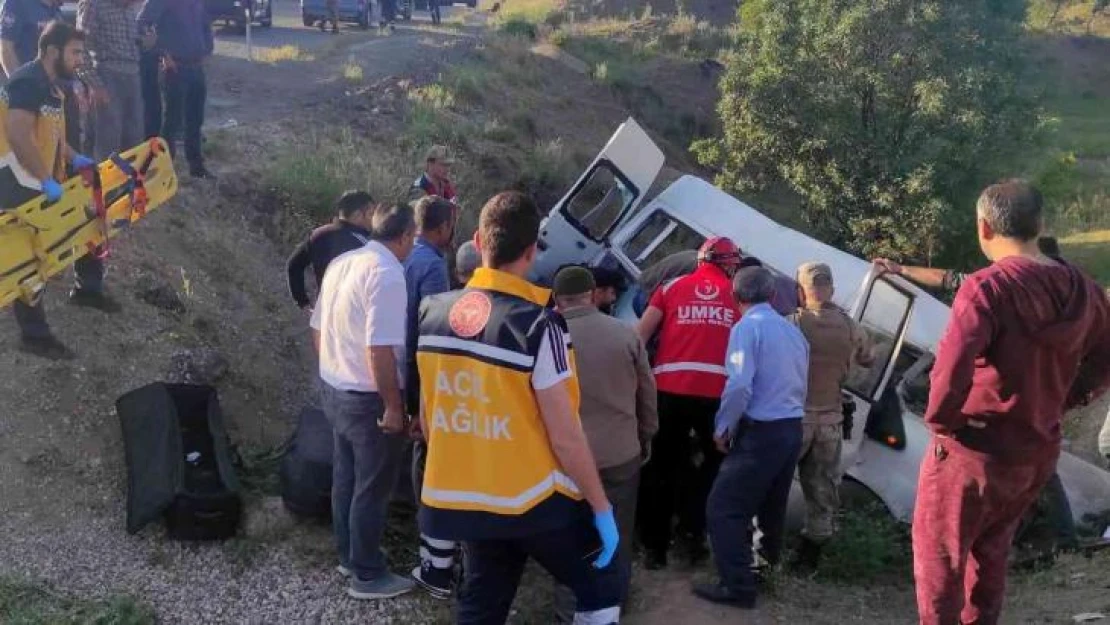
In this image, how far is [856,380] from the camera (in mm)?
6176

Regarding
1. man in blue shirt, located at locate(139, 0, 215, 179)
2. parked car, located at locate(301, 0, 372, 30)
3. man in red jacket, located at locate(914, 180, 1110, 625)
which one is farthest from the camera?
parked car, located at locate(301, 0, 372, 30)

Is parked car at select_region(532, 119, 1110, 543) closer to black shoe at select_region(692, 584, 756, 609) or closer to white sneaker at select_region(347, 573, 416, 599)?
black shoe at select_region(692, 584, 756, 609)

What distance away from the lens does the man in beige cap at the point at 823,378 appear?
5.21 meters

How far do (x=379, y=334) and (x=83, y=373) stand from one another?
2547mm

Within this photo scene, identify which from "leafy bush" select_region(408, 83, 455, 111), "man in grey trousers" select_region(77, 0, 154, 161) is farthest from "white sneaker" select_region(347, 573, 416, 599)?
"leafy bush" select_region(408, 83, 455, 111)

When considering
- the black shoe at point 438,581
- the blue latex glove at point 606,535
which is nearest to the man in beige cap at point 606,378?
the black shoe at point 438,581

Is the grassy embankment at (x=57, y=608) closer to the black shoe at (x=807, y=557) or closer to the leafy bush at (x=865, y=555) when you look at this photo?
the black shoe at (x=807, y=557)

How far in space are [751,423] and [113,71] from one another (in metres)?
5.43

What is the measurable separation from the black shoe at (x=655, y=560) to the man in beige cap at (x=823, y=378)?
83cm

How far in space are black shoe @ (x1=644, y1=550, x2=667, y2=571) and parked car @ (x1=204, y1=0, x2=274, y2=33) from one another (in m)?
19.0

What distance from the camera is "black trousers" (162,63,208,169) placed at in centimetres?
851

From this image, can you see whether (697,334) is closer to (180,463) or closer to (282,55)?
(180,463)

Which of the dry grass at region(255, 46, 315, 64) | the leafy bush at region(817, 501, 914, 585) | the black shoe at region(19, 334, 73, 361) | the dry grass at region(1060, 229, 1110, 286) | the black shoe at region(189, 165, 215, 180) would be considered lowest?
the dry grass at region(1060, 229, 1110, 286)

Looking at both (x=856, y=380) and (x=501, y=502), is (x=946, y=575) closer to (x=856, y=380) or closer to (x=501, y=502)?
(x=501, y=502)
